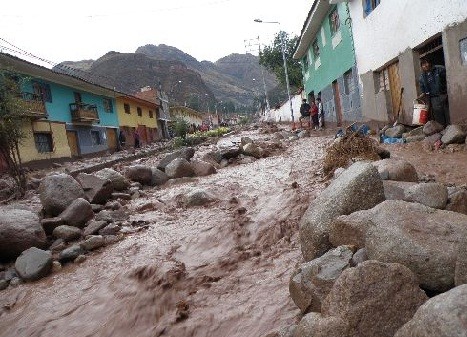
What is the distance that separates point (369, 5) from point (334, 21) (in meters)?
3.66

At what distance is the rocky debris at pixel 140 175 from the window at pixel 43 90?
524 inches

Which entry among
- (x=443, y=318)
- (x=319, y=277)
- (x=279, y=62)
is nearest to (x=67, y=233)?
(x=319, y=277)

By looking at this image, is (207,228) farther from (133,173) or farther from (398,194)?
(133,173)

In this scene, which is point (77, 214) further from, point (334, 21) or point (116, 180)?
point (334, 21)

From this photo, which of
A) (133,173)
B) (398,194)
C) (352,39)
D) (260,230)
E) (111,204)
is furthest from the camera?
(352,39)

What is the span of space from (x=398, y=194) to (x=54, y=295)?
12.4 ft

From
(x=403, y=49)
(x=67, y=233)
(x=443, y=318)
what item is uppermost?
(x=403, y=49)

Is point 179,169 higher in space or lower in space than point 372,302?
higher

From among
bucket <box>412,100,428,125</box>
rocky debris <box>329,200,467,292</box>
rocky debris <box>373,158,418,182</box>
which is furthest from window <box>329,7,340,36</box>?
rocky debris <box>329,200,467,292</box>

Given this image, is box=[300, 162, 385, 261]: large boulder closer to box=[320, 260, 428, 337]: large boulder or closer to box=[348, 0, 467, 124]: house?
box=[320, 260, 428, 337]: large boulder

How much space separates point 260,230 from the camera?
4.90 metres

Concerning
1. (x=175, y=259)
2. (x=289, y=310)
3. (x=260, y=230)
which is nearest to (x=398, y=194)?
(x=289, y=310)

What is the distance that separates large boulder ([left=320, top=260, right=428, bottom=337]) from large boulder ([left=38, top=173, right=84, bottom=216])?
595 cm

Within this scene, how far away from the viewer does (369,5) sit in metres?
11.3
